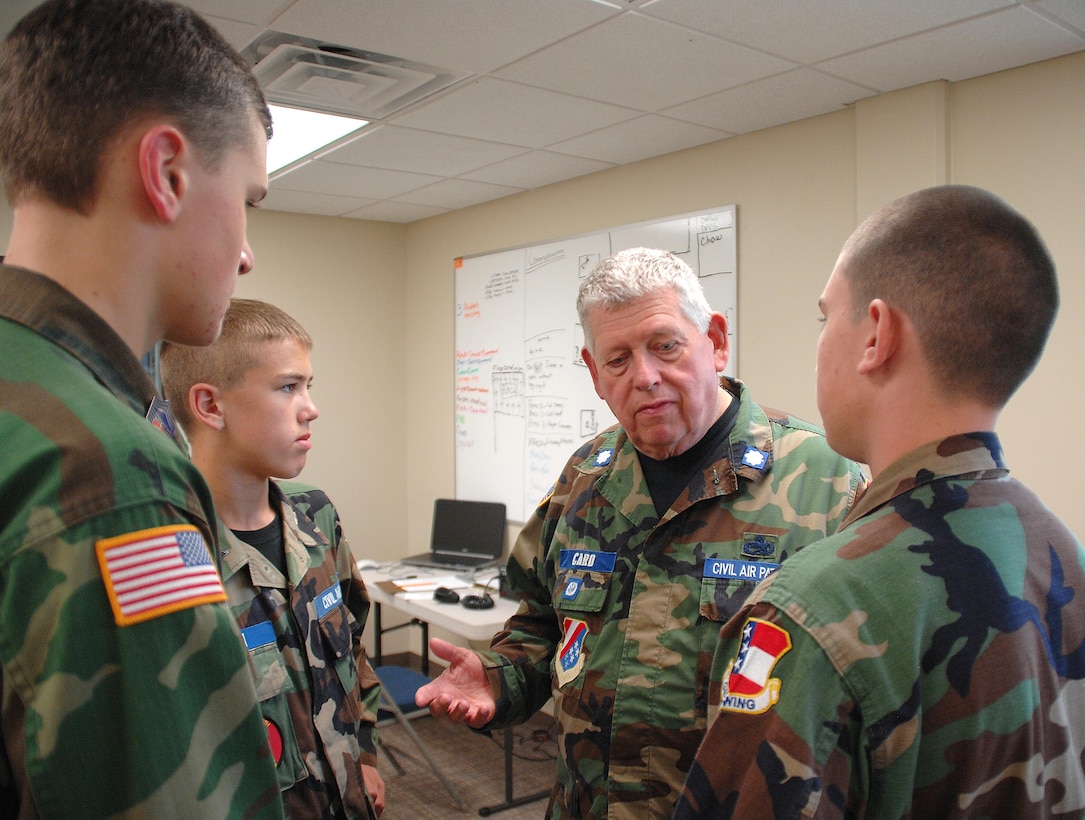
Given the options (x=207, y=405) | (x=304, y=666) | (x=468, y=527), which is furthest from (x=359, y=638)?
(x=468, y=527)

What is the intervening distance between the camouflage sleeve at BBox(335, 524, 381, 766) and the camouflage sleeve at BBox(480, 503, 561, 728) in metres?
0.37

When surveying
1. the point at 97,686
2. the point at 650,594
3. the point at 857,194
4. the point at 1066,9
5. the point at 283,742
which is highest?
the point at 1066,9

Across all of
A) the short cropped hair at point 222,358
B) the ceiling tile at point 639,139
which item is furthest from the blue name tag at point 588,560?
the ceiling tile at point 639,139

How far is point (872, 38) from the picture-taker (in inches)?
100

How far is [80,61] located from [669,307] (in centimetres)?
110

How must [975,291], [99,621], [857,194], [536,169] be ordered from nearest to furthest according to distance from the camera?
1. [99,621]
2. [975,291]
3. [857,194]
4. [536,169]

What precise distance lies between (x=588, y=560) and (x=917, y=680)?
835mm

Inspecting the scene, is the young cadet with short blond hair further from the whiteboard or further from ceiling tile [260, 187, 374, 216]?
ceiling tile [260, 187, 374, 216]

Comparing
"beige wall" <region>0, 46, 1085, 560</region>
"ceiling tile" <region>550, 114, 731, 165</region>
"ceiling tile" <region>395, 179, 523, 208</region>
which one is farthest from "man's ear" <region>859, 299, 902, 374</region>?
"ceiling tile" <region>395, 179, 523, 208</region>

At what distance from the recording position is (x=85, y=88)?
726mm

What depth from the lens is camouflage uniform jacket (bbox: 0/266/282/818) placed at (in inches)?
23.1

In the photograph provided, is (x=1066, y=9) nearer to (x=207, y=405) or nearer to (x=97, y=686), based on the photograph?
(x=207, y=405)

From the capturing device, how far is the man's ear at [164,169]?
74 cm

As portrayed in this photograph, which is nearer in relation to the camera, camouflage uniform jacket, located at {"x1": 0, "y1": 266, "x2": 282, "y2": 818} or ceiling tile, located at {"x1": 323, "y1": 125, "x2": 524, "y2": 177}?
camouflage uniform jacket, located at {"x1": 0, "y1": 266, "x2": 282, "y2": 818}
